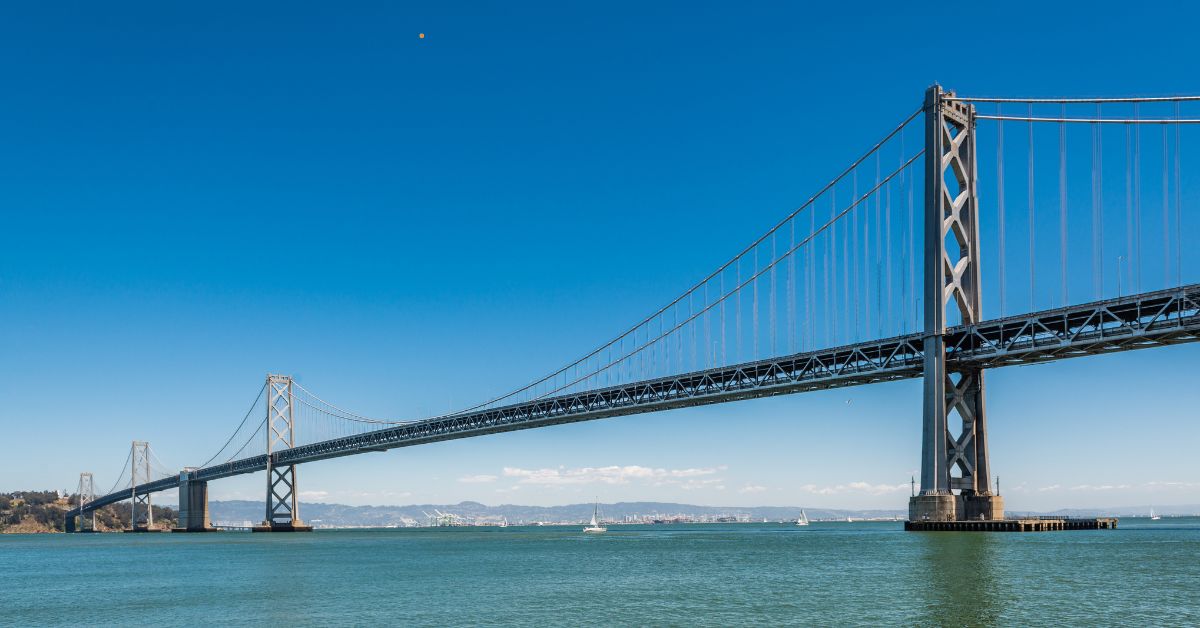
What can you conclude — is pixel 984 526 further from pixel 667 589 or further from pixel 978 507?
pixel 667 589

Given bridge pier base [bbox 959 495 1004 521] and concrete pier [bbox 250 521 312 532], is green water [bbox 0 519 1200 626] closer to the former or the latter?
bridge pier base [bbox 959 495 1004 521]

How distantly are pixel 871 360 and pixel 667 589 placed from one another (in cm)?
2831

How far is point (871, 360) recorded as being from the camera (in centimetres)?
5544

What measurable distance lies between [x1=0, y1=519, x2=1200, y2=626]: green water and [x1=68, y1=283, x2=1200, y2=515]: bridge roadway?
320 inches

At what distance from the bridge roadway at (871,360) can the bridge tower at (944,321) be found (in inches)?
58.6

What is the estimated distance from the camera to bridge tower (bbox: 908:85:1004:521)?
164ft

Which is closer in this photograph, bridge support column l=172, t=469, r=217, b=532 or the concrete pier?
the concrete pier

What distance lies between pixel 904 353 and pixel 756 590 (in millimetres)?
26865

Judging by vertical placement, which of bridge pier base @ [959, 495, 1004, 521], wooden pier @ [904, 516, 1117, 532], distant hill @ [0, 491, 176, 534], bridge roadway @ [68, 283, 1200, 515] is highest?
bridge roadway @ [68, 283, 1200, 515]

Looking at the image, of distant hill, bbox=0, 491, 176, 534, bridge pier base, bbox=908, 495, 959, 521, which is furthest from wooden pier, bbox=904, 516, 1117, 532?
distant hill, bbox=0, 491, 176, 534

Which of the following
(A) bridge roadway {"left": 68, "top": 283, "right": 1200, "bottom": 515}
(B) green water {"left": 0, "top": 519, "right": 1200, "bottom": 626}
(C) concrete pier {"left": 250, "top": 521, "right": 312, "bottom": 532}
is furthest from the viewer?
(C) concrete pier {"left": 250, "top": 521, "right": 312, "bottom": 532}

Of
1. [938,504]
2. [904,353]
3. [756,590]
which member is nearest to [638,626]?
[756,590]

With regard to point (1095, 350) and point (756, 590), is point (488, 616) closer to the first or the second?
point (756, 590)

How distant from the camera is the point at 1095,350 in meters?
46.9
